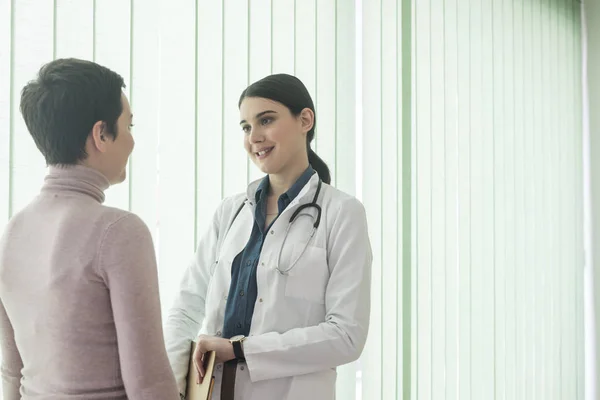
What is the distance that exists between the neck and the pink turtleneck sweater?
571mm

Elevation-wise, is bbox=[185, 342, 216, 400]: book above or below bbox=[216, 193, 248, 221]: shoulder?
below

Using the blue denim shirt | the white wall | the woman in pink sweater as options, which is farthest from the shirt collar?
the white wall

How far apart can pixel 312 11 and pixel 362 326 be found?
1.20m

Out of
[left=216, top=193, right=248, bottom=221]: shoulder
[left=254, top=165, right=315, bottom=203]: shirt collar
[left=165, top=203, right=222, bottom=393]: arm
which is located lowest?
[left=165, top=203, right=222, bottom=393]: arm

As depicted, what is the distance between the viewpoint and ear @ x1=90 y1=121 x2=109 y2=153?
3.43 ft

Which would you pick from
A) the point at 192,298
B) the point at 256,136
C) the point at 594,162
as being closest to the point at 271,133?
the point at 256,136

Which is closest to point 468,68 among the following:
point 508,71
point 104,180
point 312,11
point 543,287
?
point 508,71

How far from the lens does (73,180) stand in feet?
3.36

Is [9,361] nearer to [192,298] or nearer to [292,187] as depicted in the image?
[192,298]

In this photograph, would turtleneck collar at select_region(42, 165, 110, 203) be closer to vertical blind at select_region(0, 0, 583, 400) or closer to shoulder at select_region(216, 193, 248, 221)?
vertical blind at select_region(0, 0, 583, 400)

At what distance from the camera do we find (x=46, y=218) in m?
1.01

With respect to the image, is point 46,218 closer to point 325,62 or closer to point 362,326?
point 362,326

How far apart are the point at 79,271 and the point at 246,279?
1.71 ft

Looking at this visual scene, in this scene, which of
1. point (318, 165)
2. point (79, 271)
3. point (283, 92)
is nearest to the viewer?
point (79, 271)
